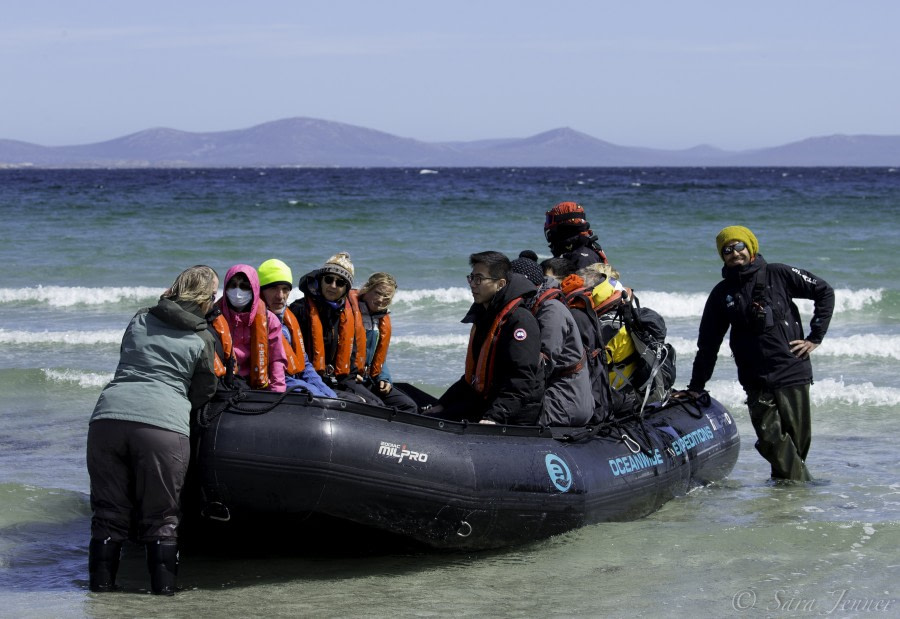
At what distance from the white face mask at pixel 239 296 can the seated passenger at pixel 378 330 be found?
1244mm

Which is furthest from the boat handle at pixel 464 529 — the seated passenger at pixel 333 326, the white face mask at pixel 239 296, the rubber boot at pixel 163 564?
the white face mask at pixel 239 296

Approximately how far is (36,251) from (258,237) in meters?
4.63

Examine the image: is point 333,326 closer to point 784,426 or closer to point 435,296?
point 784,426

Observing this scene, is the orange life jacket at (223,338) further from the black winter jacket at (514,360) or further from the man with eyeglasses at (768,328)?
the man with eyeglasses at (768,328)

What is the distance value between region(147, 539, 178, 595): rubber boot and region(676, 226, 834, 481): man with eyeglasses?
11.1 ft

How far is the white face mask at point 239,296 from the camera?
5.26m

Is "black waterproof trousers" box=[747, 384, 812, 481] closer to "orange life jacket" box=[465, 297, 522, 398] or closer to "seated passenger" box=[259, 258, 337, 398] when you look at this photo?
"orange life jacket" box=[465, 297, 522, 398]

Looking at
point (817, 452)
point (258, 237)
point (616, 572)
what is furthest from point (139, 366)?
point (258, 237)

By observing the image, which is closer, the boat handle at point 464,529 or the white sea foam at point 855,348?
the boat handle at point 464,529

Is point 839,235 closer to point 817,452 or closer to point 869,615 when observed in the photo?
point 817,452

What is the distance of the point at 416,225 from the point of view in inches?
1067

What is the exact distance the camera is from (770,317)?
657cm

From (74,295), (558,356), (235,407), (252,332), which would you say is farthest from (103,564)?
(74,295)

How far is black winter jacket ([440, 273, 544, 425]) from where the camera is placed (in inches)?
212
